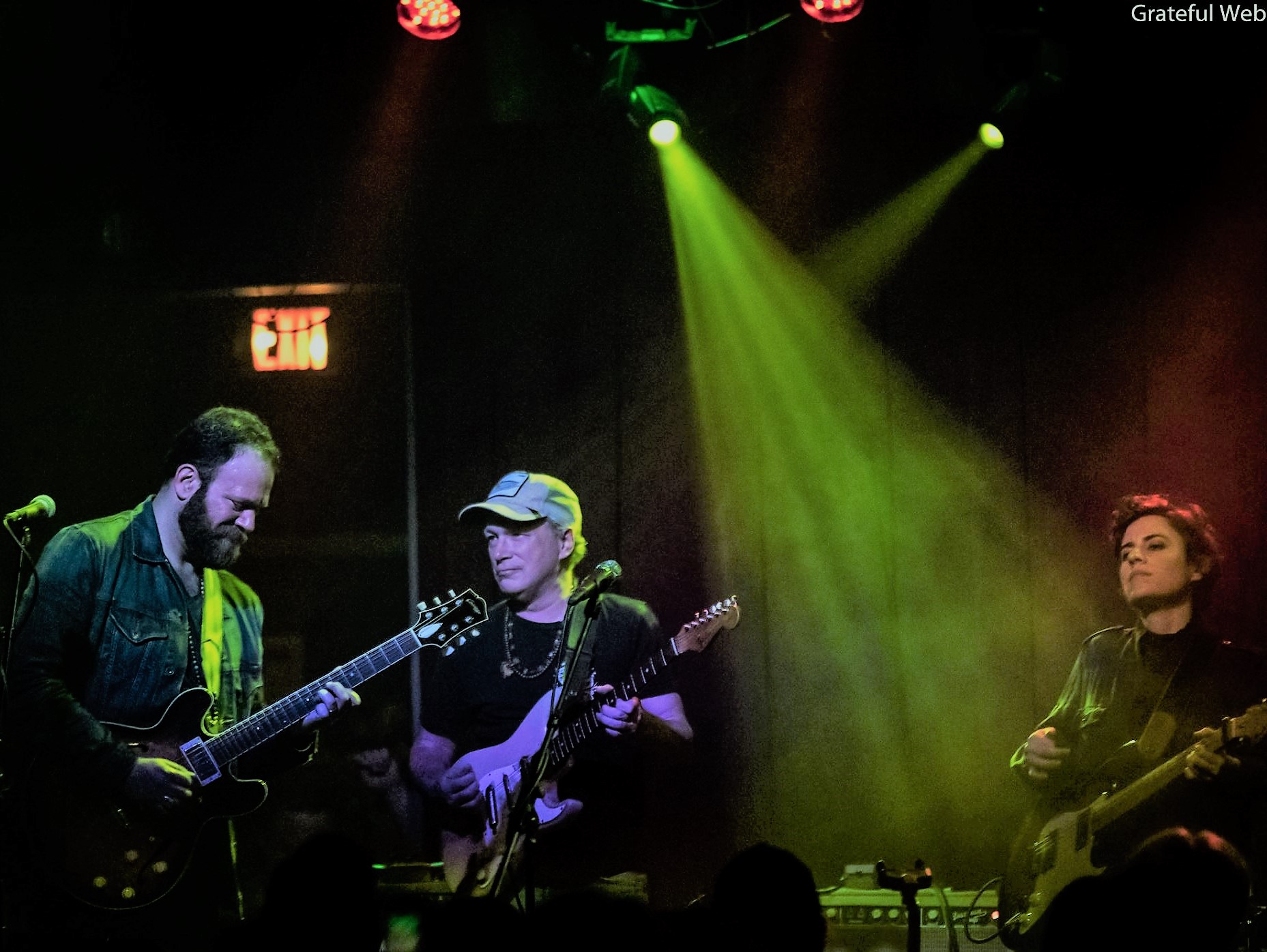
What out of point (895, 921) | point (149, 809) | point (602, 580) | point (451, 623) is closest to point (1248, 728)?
point (895, 921)

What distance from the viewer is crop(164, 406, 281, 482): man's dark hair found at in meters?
5.53

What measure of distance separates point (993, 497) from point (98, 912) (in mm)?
4220

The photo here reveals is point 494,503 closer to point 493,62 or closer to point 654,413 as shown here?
point 654,413

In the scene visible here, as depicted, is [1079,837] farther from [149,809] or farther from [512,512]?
[149,809]

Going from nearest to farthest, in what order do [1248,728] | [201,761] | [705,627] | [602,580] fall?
[602,580]
[1248,728]
[201,761]
[705,627]

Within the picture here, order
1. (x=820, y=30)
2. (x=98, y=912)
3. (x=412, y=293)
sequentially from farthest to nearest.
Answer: (x=412, y=293) < (x=820, y=30) < (x=98, y=912)

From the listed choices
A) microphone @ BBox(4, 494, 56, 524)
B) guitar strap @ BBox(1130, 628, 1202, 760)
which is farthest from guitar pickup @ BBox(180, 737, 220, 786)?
guitar strap @ BBox(1130, 628, 1202, 760)

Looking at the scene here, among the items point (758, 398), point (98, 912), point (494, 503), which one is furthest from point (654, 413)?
point (98, 912)

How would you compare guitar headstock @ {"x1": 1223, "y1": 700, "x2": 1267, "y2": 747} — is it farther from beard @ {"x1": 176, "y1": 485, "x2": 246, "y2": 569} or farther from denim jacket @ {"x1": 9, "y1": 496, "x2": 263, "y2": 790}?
beard @ {"x1": 176, "y1": 485, "x2": 246, "y2": 569}

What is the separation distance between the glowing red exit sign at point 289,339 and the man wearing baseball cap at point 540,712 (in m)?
1.08

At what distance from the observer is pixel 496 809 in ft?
16.4

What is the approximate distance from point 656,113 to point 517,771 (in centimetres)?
291

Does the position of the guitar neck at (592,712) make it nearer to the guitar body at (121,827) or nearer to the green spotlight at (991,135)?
the guitar body at (121,827)

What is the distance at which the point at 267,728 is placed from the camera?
16.7 feet
